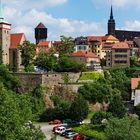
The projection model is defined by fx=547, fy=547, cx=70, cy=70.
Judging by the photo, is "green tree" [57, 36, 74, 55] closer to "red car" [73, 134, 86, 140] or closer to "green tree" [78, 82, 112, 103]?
"green tree" [78, 82, 112, 103]

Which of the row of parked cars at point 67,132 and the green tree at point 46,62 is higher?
the green tree at point 46,62

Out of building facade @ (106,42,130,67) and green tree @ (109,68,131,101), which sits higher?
building facade @ (106,42,130,67)

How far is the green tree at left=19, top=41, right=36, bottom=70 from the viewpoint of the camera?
85562 millimetres

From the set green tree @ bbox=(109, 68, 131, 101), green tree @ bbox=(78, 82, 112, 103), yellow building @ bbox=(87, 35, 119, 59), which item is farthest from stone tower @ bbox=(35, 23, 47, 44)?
green tree @ bbox=(78, 82, 112, 103)

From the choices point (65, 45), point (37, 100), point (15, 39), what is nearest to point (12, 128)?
point (37, 100)

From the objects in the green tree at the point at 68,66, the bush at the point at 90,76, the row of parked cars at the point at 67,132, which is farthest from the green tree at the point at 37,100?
the green tree at the point at 68,66

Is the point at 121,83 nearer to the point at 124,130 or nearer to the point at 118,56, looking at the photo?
the point at 118,56

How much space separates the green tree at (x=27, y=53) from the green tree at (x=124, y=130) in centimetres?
3930

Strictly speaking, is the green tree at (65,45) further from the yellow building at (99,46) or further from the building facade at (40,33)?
the building facade at (40,33)

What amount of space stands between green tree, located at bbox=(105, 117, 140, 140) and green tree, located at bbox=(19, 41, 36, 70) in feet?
129

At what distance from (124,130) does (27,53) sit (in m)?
42.2

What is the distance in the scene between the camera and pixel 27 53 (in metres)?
85.4

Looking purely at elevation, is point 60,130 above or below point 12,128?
below

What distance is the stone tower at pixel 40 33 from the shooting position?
127m
